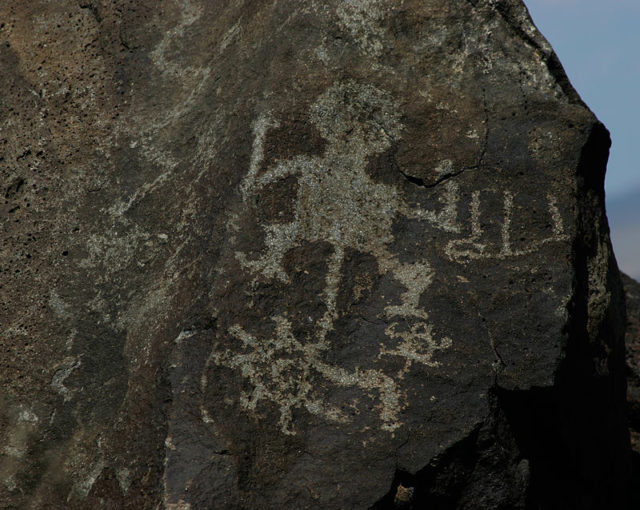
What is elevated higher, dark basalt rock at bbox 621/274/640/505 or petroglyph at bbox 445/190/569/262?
petroglyph at bbox 445/190/569/262

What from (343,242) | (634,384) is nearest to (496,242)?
(343,242)

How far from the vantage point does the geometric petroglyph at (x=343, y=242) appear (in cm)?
242

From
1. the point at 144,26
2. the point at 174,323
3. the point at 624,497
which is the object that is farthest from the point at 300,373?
the point at 624,497

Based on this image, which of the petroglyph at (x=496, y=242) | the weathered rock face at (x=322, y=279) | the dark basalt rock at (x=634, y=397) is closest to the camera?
the weathered rock face at (x=322, y=279)

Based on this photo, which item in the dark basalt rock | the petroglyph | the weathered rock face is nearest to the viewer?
the weathered rock face

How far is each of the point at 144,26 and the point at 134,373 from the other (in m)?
1.33

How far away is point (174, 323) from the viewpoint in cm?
253

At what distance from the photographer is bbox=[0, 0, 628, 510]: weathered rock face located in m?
2.40

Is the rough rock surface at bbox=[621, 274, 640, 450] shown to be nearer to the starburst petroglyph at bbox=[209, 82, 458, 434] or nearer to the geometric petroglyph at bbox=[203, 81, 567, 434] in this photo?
the geometric petroglyph at bbox=[203, 81, 567, 434]

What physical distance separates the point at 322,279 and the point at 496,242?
21.3 inches

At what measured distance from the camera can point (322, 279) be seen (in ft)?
8.24

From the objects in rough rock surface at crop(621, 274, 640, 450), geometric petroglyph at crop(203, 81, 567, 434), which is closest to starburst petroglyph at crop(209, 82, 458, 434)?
geometric petroglyph at crop(203, 81, 567, 434)

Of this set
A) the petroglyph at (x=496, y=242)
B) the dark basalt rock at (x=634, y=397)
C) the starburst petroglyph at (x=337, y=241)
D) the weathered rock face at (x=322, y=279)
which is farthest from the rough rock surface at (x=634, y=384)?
the starburst petroglyph at (x=337, y=241)

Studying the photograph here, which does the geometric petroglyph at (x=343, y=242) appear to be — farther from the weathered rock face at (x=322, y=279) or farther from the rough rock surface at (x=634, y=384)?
the rough rock surface at (x=634, y=384)
